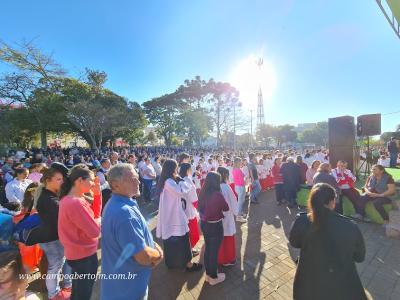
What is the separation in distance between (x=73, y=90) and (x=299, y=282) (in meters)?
26.2

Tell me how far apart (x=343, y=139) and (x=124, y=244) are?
1045 centimetres

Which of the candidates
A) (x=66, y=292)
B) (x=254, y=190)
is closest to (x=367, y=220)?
(x=254, y=190)

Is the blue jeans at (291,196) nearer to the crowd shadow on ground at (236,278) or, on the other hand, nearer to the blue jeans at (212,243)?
the crowd shadow on ground at (236,278)

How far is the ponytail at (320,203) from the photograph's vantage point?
175cm

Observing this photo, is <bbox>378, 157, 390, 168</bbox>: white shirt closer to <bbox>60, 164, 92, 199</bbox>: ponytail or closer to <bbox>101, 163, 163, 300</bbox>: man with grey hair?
<bbox>101, 163, 163, 300</bbox>: man with grey hair

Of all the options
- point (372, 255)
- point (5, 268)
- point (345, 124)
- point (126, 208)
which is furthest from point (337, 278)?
point (345, 124)

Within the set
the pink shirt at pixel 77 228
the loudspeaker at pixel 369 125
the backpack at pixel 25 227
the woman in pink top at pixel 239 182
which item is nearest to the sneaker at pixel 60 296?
the backpack at pixel 25 227

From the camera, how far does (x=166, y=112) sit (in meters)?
36.5

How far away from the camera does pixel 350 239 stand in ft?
5.64

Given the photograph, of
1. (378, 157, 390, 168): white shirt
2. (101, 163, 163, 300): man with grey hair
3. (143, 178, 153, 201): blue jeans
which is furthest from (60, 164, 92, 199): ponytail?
(378, 157, 390, 168): white shirt

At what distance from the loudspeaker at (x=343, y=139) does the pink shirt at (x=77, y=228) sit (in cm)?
1023

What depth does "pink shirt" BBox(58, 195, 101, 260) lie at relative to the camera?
2.16 meters

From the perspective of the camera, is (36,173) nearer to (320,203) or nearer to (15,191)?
(15,191)

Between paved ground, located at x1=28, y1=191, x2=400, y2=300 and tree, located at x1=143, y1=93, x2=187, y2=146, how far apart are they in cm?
3250
